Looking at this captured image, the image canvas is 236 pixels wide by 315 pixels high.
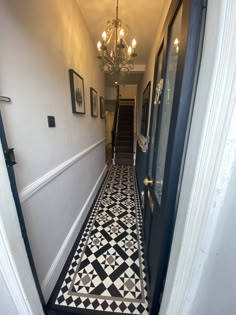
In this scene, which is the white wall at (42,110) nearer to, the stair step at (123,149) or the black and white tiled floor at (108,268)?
the black and white tiled floor at (108,268)

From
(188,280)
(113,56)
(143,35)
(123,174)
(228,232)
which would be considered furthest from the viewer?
(123,174)

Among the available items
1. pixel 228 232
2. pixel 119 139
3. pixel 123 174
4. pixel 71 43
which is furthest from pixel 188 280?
pixel 119 139

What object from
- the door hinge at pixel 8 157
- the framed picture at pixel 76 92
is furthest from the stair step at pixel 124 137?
the door hinge at pixel 8 157

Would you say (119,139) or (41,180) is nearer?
(41,180)

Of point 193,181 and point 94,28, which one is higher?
point 94,28

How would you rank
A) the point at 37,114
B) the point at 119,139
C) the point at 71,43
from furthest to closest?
the point at 119,139, the point at 71,43, the point at 37,114

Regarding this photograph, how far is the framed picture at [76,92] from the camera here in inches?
62.5

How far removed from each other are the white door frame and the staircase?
14.0ft

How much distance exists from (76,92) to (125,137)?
4.55 meters

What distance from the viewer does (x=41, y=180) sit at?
3.50 ft

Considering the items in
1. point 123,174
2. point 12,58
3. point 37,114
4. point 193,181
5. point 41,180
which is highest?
point 12,58

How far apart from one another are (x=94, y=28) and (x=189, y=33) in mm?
2218

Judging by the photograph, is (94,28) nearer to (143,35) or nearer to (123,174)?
(143,35)

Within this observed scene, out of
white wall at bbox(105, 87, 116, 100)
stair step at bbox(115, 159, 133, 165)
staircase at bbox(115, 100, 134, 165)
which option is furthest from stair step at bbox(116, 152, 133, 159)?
white wall at bbox(105, 87, 116, 100)
